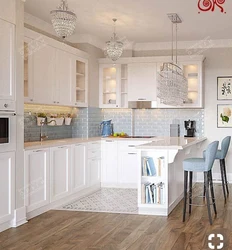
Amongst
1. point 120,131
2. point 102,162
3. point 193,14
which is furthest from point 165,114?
point 193,14

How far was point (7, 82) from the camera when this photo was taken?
4746 mm

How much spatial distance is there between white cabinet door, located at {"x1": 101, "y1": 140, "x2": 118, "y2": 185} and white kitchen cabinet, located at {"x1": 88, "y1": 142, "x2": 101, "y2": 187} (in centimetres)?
14

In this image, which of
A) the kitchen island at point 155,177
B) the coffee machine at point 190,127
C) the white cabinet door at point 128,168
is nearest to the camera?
the kitchen island at point 155,177

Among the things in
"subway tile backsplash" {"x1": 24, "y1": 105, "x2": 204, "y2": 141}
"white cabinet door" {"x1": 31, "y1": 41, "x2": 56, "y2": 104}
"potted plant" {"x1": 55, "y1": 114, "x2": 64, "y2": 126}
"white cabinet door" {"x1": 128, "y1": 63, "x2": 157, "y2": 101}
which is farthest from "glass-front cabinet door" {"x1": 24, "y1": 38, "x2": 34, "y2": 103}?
"white cabinet door" {"x1": 128, "y1": 63, "x2": 157, "y2": 101}

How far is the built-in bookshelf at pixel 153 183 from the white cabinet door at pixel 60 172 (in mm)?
1171

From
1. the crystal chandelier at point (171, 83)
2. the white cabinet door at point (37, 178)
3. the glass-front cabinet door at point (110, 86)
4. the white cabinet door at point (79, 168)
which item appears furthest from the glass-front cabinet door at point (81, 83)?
the white cabinet door at point (37, 178)

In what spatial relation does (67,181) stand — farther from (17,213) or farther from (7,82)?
(7,82)

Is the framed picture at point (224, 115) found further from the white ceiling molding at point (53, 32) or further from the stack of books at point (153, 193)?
the stack of books at point (153, 193)

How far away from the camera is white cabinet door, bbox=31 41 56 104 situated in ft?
19.6

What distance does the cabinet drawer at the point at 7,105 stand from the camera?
4.62 meters

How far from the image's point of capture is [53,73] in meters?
6.50

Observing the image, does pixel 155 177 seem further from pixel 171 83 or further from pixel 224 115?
pixel 224 115

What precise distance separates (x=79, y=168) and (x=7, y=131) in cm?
219

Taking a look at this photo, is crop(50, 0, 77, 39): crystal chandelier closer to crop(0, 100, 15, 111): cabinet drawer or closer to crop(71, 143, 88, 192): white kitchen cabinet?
crop(0, 100, 15, 111): cabinet drawer
